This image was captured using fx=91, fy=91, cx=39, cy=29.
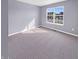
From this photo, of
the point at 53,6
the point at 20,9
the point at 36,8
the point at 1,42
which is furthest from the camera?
the point at 36,8

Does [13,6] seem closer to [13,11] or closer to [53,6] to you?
[13,11]

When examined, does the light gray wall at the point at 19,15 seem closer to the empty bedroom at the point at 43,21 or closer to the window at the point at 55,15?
the empty bedroom at the point at 43,21

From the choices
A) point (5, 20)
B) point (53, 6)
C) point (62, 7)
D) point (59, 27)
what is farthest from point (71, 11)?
point (5, 20)

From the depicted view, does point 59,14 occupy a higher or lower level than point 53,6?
lower

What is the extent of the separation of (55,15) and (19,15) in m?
3.06

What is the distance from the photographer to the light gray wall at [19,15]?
5344mm

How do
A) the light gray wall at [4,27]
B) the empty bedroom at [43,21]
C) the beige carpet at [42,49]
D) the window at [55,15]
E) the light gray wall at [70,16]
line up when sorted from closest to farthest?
the light gray wall at [4,27]
the beige carpet at [42,49]
the empty bedroom at [43,21]
the light gray wall at [70,16]
the window at [55,15]

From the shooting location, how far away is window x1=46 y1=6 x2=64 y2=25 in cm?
690

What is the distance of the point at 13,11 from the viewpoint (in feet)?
18.4

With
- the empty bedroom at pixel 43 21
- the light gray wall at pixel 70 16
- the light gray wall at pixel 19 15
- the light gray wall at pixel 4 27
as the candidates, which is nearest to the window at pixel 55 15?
the empty bedroom at pixel 43 21

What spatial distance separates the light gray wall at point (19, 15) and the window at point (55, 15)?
132cm

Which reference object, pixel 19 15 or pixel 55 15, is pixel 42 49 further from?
pixel 55 15

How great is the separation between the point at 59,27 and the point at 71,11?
5.31 feet

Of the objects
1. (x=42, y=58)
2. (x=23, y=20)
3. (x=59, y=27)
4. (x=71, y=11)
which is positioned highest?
(x=71, y=11)
